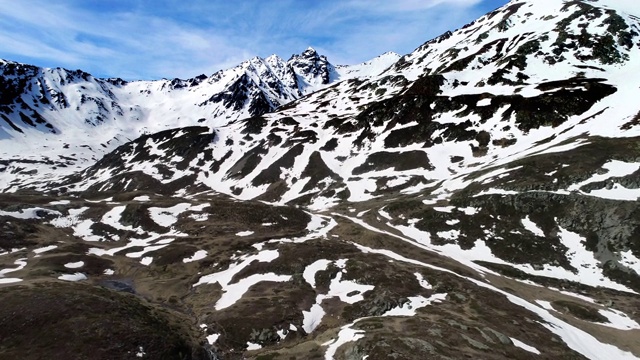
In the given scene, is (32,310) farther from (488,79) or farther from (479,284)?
(488,79)

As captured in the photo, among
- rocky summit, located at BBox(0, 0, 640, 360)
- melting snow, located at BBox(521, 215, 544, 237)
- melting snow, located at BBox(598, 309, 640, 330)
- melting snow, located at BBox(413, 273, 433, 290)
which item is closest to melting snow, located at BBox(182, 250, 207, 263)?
rocky summit, located at BBox(0, 0, 640, 360)

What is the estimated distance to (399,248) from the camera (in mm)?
80312

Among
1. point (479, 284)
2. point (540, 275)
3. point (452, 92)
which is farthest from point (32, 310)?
point (452, 92)

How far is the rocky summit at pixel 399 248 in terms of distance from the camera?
4547 centimetres

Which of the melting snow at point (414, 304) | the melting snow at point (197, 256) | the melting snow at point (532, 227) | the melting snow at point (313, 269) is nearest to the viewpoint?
the melting snow at point (414, 304)

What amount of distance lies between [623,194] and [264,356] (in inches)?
2796

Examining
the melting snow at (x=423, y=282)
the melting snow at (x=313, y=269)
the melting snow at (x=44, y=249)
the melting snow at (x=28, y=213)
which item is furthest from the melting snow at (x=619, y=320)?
the melting snow at (x=28, y=213)

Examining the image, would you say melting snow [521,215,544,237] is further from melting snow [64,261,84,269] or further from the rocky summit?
melting snow [64,261,84,269]

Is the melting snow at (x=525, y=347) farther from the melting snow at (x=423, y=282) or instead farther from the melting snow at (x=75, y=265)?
the melting snow at (x=75, y=265)

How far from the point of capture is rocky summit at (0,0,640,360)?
45.5 m

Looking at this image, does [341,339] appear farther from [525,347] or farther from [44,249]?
[44,249]

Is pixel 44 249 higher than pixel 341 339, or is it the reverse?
pixel 44 249

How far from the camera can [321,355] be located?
141 feet

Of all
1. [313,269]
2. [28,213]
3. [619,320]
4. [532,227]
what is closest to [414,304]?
[313,269]
